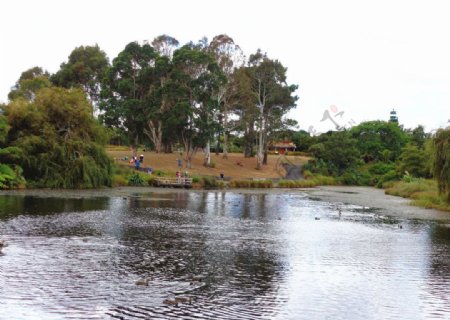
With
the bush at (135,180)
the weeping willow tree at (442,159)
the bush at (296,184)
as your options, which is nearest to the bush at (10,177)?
the bush at (135,180)

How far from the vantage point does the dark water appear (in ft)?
45.1

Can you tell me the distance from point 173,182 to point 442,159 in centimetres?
3245

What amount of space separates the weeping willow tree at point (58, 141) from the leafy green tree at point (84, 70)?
147 ft

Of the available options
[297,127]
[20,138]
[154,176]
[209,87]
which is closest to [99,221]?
[20,138]

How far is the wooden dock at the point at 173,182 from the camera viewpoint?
63688 mm

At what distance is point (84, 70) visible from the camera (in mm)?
99562

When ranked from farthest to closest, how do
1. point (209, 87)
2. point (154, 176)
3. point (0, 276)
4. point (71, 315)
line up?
point (209, 87)
point (154, 176)
point (0, 276)
point (71, 315)

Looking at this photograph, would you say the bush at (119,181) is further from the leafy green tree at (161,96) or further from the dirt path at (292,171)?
the dirt path at (292,171)

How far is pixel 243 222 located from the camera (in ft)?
106

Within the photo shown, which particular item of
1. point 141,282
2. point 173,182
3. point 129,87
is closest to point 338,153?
point 129,87

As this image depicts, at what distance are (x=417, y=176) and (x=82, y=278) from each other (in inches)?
2916

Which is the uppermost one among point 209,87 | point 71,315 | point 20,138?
point 209,87

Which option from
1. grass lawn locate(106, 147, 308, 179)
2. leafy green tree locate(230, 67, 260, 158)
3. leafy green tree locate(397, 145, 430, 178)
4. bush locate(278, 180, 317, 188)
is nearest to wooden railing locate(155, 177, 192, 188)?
grass lawn locate(106, 147, 308, 179)

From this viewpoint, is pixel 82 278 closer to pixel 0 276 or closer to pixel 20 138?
pixel 0 276
